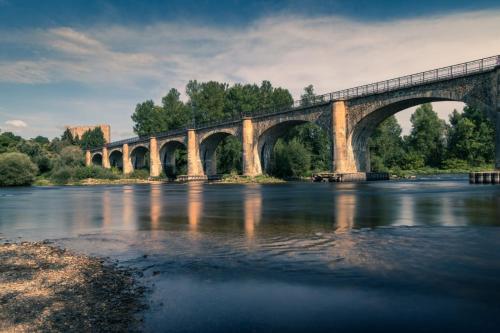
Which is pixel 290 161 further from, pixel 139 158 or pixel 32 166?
pixel 139 158

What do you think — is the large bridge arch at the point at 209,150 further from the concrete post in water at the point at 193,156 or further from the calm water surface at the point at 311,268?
the calm water surface at the point at 311,268

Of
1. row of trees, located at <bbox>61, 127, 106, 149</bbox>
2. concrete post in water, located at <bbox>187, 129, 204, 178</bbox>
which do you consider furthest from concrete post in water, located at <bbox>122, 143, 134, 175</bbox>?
row of trees, located at <bbox>61, 127, 106, 149</bbox>

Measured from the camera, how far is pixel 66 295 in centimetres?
764

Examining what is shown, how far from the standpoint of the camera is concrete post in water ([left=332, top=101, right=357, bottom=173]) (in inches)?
1999

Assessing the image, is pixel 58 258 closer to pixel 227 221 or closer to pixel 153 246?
pixel 153 246

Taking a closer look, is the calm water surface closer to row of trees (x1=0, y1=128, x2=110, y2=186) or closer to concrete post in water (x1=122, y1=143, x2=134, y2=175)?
row of trees (x1=0, y1=128, x2=110, y2=186)

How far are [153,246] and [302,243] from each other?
15.7ft

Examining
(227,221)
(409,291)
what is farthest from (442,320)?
(227,221)

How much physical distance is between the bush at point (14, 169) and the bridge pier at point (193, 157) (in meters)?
28.3

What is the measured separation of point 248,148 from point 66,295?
195ft

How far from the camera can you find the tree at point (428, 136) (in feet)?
320

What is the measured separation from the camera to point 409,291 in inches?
306

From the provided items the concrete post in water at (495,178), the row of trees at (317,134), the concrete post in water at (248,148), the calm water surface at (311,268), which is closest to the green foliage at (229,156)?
the row of trees at (317,134)

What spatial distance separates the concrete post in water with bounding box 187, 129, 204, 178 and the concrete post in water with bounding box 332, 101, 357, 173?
121 ft
